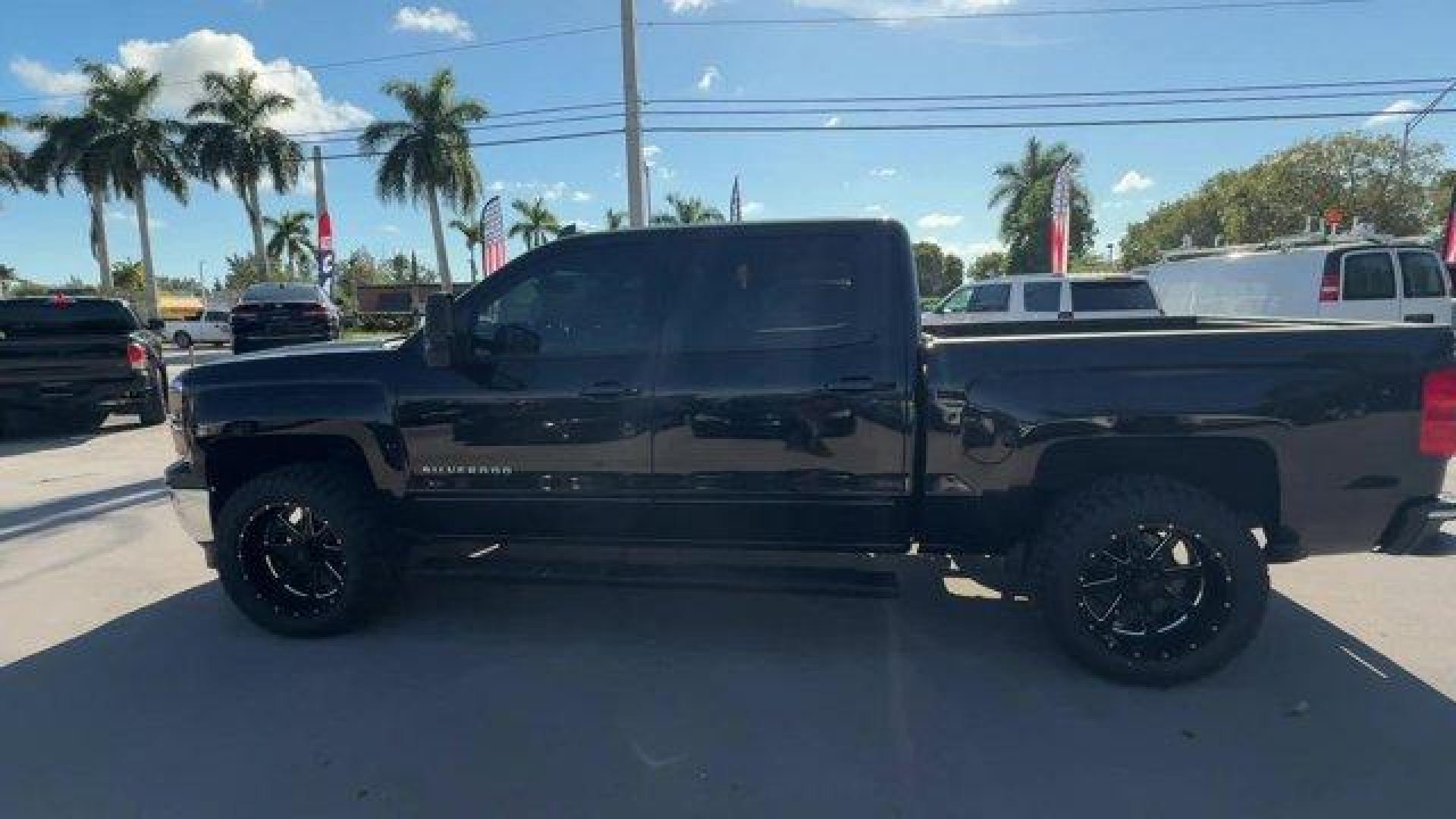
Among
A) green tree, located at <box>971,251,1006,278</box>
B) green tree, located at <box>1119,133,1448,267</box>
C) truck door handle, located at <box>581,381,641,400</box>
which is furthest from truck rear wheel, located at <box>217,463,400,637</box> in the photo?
green tree, located at <box>971,251,1006,278</box>

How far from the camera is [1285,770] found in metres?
2.88

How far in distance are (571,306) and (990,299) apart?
32.6 feet

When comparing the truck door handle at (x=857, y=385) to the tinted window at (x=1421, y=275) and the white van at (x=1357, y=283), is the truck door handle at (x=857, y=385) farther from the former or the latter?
the tinted window at (x=1421, y=275)

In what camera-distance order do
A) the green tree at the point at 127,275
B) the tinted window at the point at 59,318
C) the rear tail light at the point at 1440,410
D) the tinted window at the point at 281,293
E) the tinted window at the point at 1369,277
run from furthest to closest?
the green tree at the point at 127,275
the tinted window at the point at 281,293
the tinted window at the point at 1369,277
the tinted window at the point at 59,318
the rear tail light at the point at 1440,410

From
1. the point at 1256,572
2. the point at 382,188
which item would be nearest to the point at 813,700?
the point at 1256,572

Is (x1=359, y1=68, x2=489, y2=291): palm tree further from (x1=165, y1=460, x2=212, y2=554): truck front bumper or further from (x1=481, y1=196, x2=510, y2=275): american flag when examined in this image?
(x1=165, y1=460, x2=212, y2=554): truck front bumper

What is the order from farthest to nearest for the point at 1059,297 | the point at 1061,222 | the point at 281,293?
the point at 1061,222
the point at 281,293
the point at 1059,297

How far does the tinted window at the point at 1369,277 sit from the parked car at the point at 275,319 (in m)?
15.8

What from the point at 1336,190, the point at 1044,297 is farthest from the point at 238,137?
the point at 1336,190

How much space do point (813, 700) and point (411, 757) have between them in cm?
150

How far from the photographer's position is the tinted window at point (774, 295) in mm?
3625

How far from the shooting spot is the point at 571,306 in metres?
3.84

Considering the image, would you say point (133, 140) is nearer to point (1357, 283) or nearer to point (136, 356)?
point (136, 356)

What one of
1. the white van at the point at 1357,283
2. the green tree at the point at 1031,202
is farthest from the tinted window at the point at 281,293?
the green tree at the point at 1031,202
